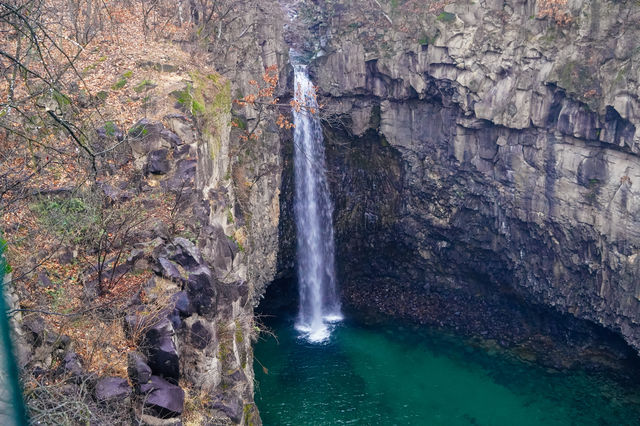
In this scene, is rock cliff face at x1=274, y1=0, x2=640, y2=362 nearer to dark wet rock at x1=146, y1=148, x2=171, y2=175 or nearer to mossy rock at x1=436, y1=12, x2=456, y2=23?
mossy rock at x1=436, y1=12, x2=456, y2=23

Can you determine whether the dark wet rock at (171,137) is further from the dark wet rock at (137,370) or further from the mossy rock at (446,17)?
the mossy rock at (446,17)

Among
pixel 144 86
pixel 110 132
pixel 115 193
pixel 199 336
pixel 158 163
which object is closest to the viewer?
pixel 199 336

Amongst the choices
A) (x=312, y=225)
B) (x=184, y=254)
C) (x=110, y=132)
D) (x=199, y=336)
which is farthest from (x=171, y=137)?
(x=312, y=225)

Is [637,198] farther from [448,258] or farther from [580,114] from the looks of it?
[448,258]

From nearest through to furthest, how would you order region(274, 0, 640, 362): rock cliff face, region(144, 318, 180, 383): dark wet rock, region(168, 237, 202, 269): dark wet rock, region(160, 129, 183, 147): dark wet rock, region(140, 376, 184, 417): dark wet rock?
region(140, 376, 184, 417): dark wet rock < region(144, 318, 180, 383): dark wet rock < region(168, 237, 202, 269): dark wet rock < region(160, 129, 183, 147): dark wet rock < region(274, 0, 640, 362): rock cliff face

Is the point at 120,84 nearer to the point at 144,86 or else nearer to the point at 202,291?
the point at 144,86

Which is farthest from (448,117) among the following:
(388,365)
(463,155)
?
(388,365)

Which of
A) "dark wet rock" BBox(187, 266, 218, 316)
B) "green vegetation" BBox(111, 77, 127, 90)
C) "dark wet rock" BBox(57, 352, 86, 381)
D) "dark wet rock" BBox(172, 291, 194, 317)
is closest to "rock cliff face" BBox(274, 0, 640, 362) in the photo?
"green vegetation" BBox(111, 77, 127, 90)
